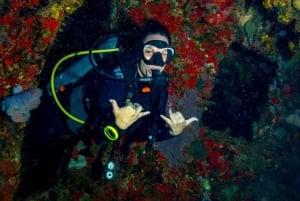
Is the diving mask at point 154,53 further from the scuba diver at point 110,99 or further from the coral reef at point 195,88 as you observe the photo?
the coral reef at point 195,88

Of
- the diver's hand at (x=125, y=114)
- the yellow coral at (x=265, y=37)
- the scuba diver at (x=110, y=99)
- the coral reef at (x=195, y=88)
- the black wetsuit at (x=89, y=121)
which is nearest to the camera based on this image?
the diver's hand at (x=125, y=114)

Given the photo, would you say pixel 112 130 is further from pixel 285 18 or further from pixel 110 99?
pixel 285 18

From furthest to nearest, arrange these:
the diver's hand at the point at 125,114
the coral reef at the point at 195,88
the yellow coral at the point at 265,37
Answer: the yellow coral at the point at 265,37, the coral reef at the point at 195,88, the diver's hand at the point at 125,114

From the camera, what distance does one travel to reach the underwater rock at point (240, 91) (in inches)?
325

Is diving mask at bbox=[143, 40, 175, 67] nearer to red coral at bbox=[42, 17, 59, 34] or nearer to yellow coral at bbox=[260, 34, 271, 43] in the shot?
red coral at bbox=[42, 17, 59, 34]

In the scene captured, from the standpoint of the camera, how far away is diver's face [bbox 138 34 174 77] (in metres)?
4.77

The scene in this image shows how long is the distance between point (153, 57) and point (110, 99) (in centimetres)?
88

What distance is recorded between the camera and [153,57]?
4.77 metres

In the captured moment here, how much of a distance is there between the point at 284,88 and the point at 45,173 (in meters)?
6.25

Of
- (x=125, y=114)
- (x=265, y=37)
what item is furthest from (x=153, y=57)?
(x=265, y=37)

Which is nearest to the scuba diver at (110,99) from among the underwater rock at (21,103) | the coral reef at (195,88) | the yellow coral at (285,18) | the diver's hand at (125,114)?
the diver's hand at (125,114)

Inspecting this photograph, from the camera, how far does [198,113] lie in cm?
812

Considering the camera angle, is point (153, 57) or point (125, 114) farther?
point (153, 57)

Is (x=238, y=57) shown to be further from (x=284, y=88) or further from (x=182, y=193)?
(x=182, y=193)
